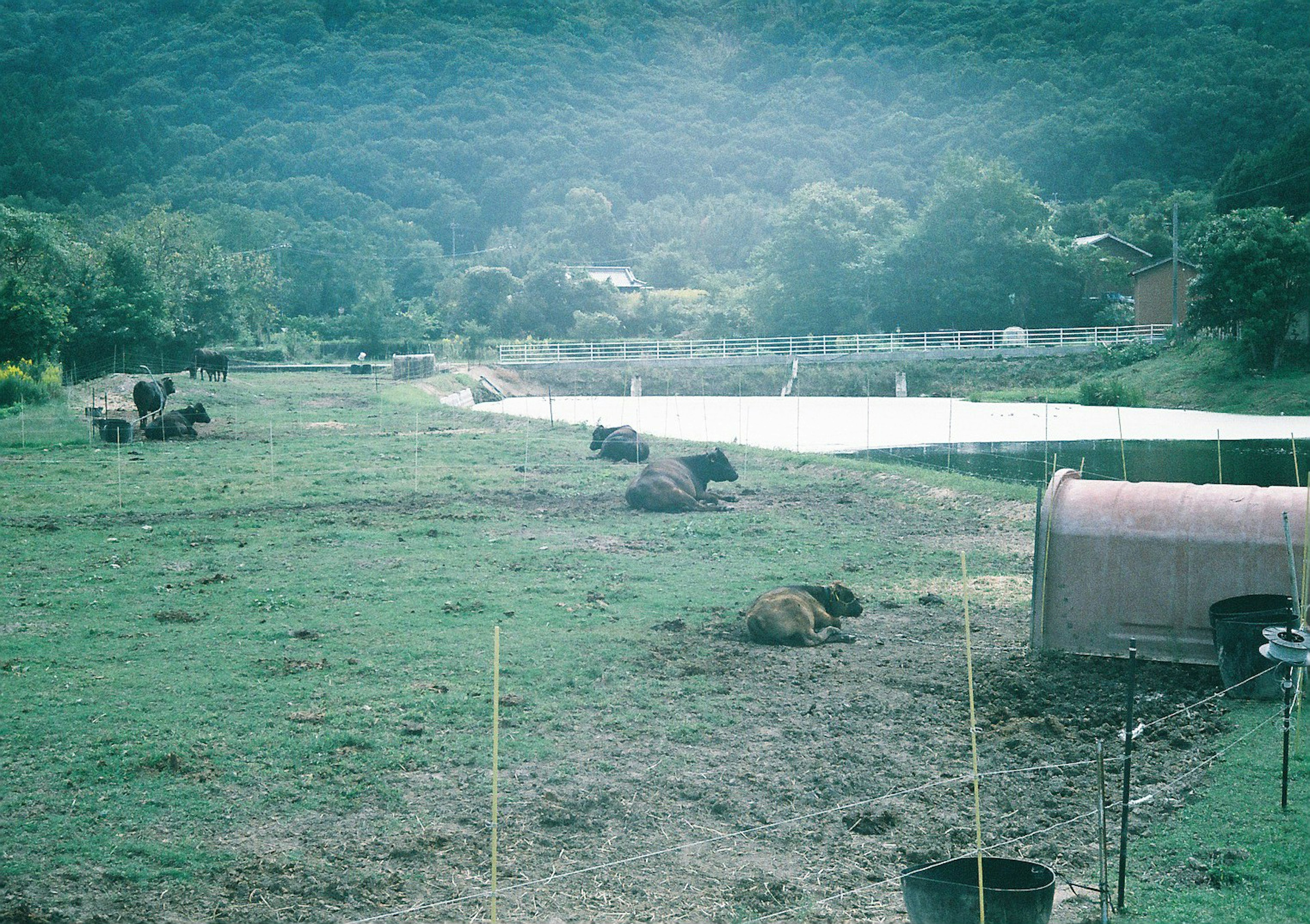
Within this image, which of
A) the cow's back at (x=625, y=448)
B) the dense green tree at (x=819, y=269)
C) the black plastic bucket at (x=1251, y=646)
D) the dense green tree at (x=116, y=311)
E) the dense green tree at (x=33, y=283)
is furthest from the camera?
A: the dense green tree at (x=819, y=269)

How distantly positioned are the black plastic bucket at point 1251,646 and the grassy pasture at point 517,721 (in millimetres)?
505

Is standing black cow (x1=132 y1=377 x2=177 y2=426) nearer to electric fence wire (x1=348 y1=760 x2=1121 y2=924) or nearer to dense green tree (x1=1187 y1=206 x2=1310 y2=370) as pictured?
electric fence wire (x1=348 y1=760 x2=1121 y2=924)

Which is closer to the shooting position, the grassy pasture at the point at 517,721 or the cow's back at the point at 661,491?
the grassy pasture at the point at 517,721

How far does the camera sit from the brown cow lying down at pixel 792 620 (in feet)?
36.7

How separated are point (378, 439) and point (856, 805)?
77.9 ft

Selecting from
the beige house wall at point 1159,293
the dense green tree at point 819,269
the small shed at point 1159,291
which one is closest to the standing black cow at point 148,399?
the dense green tree at point 819,269

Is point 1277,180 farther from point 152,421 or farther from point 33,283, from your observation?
point 33,283

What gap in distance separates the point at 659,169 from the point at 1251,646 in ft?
502

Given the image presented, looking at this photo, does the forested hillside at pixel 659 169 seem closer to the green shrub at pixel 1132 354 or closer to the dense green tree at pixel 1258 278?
the green shrub at pixel 1132 354

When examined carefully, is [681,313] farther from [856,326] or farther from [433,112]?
[433,112]

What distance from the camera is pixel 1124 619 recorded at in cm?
1049

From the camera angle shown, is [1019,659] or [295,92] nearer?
[1019,659]

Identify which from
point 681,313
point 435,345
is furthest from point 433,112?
point 435,345

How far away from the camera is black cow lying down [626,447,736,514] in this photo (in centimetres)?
1934
